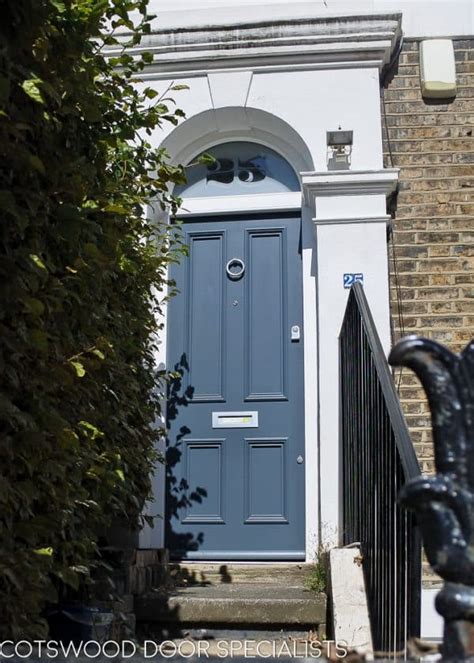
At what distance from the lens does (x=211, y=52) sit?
5.72 metres

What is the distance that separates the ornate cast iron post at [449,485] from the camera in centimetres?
103


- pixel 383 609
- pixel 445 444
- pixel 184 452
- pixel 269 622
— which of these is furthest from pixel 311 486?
pixel 445 444

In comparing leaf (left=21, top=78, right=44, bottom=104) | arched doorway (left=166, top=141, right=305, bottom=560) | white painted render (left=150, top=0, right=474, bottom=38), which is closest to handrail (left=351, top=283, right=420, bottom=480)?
leaf (left=21, top=78, right=44, bottom=104)

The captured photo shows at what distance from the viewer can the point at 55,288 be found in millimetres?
2809

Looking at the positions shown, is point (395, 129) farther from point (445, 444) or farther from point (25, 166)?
point (445, 444)

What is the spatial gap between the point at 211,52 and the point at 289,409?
2.44m

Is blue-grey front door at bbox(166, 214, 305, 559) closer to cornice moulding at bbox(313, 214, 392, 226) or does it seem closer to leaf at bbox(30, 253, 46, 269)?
cornice moulding at bbox(313, 214, 392, 226)

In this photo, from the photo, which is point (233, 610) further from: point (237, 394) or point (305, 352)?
point (305, 352)

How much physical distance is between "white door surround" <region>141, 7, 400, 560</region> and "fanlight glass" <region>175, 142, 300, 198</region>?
2.6 inches

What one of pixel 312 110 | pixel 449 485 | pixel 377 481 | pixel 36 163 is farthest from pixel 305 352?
pixel 449 485

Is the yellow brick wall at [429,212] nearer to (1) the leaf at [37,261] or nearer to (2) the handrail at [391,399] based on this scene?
(2) the handrail at [391,399]

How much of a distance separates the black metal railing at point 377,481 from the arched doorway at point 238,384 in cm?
67

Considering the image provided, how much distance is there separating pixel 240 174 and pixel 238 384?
1.51m

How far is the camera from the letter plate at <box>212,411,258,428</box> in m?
5.48
